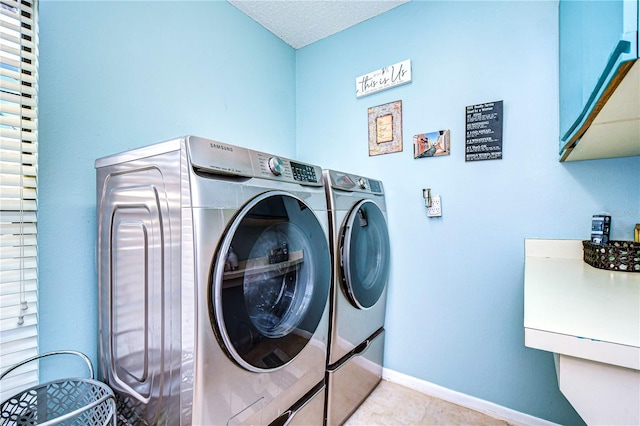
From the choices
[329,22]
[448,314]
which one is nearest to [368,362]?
[448,314]

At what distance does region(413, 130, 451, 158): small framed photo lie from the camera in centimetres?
176

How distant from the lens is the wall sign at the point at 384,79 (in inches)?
74.7

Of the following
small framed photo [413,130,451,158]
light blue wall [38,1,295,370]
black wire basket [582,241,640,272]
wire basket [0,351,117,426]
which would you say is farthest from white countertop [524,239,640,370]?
light blue wall [38,1,295,370]

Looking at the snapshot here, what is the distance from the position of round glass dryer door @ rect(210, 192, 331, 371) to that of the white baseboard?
104cm

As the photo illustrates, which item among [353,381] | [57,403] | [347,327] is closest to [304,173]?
[347,327]

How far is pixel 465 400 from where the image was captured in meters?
1.68

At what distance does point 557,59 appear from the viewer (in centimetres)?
144

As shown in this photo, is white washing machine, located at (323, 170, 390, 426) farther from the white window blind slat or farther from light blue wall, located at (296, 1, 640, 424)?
the white window blind slat

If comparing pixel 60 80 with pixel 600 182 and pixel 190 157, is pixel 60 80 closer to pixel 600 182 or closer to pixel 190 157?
pixel 190 157

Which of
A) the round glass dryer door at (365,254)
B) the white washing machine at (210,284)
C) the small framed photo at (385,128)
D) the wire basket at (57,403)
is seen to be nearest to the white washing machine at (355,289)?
the round glass dryer door at (365,254)

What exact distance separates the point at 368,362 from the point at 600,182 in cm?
156

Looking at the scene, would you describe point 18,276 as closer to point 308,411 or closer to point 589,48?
point 308,411

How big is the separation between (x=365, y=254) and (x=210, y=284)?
103 cm

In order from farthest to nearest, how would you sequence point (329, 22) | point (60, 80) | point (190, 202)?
point (329, 22), point (60, 80), point (190, 202)
